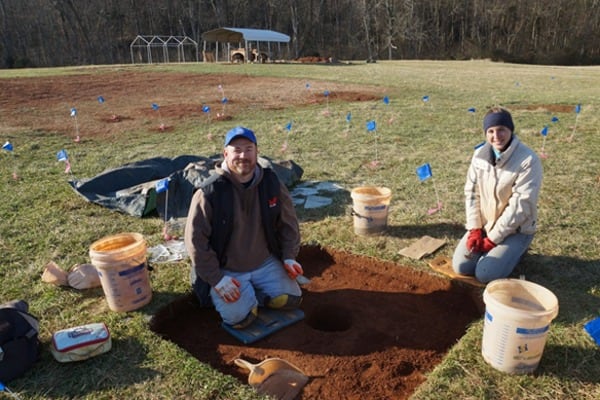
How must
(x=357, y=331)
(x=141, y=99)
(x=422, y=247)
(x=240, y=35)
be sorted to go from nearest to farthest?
(x=357, y=331), (x=422, y=247), (x=141, y=99), (x=240, y=35)

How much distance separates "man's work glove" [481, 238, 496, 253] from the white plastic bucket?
2.73 feet

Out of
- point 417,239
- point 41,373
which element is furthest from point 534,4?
point 41,373

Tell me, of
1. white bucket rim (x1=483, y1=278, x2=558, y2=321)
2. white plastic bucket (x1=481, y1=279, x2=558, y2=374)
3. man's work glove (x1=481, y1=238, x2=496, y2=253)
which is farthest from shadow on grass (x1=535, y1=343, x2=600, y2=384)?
man's work glove (x1=481, y1=238, x2=496, y2=253)

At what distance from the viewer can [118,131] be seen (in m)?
9.43

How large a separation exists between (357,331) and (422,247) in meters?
1.29

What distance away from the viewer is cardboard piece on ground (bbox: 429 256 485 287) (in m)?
3.33

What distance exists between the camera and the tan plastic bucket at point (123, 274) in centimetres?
290

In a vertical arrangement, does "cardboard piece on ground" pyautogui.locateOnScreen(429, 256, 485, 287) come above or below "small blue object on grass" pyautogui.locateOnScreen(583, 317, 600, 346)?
below

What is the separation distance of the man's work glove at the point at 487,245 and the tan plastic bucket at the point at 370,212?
989 mm

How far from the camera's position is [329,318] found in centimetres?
320

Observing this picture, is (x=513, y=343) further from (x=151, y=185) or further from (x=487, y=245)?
(x=151, y=185)

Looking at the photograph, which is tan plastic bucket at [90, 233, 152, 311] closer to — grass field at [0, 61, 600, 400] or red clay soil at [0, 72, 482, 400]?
grass field at [0, 61, 600, 400]

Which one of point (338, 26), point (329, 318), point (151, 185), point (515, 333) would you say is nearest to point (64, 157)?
point (151, 185)

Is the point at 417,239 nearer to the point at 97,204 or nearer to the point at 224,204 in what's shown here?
the point at 224,204
